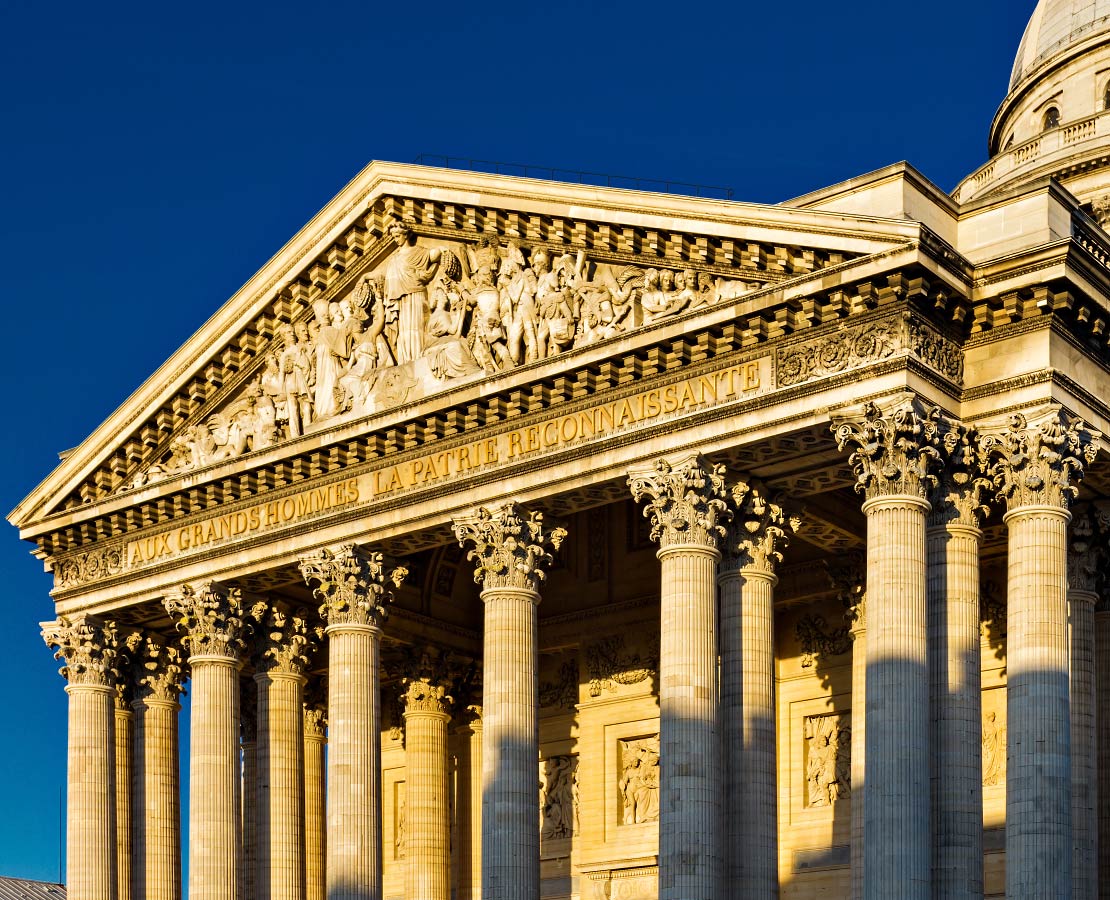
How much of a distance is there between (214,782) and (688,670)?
1329cm

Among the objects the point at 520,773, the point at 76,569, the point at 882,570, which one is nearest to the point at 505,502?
the point at 520,773

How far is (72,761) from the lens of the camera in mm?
50906

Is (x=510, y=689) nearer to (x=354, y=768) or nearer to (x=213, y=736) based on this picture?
(x=354, y=768)

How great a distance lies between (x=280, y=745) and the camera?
48906 mm

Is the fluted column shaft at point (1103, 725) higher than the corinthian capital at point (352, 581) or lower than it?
lower

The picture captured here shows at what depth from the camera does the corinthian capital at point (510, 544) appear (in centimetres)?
4272

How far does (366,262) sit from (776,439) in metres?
11.8

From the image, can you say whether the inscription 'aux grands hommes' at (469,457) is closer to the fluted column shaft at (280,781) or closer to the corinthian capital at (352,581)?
the corinthian capital at (352,581)

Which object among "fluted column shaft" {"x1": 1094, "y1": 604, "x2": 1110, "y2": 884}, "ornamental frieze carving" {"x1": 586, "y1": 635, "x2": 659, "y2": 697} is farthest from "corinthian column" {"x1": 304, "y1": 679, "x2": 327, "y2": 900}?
"fluted column shaft" {"x1": 1094, "y1": 604, "x2": 1110, "y2": 884}

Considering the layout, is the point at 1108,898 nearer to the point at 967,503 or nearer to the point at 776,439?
the point at 967,503

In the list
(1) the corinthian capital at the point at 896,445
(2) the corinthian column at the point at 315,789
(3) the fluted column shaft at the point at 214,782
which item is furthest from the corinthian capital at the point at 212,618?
(1) the corinthian capital at the point at 896,445

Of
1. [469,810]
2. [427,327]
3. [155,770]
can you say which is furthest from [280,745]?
[427,327]

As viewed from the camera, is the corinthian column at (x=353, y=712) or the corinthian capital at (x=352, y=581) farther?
the corinthian capital at (x=352, y=581)

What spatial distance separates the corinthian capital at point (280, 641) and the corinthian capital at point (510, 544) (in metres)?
7.60
